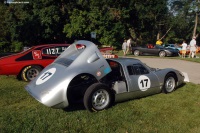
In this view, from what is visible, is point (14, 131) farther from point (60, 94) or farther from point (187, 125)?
point (187, 125)

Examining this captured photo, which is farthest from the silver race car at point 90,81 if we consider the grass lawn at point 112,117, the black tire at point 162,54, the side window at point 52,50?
the black tire at point 162,54

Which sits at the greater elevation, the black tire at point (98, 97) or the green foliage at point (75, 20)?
the green foliage at point (75, 20)

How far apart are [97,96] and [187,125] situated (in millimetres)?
2227

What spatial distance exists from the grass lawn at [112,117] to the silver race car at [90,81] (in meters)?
0.32

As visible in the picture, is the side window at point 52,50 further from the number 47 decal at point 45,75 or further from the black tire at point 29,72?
the number 47 decal at point 45,75

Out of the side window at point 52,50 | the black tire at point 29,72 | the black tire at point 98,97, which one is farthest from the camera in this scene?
the side window at point 52,50

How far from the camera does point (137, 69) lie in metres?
7.13

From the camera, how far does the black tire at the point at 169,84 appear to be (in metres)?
7.75

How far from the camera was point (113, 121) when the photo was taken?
18.0 feet

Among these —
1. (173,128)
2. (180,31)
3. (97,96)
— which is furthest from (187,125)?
(180,31)

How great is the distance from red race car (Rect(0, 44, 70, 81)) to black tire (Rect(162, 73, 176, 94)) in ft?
16.3

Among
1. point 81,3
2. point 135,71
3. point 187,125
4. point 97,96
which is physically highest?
point 81,3

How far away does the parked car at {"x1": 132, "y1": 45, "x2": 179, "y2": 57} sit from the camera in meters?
22.8

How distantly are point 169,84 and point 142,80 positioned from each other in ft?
4.74
